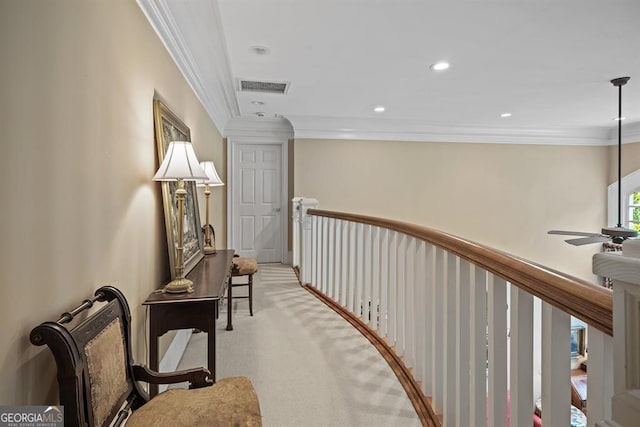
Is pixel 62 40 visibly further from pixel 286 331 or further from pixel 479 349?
pixel 286 331

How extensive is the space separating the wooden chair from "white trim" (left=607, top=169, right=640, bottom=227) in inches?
290

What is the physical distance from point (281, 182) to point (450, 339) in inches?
184

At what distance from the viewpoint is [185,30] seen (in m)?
2.27

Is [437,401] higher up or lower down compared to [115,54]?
lower down

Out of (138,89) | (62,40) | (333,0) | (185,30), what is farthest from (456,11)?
(62,40)

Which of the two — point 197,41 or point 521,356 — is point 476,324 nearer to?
point 521,356

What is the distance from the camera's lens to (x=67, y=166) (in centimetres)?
108

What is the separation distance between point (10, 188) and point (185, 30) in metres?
1.85

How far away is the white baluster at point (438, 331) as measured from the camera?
1.57 m

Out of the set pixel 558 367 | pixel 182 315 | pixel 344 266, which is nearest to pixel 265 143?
pixel 344 266

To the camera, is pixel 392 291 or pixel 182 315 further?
pixel 392 291

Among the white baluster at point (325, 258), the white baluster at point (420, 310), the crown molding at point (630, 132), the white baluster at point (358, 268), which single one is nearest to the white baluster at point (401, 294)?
the white baluster at point (420, 310)

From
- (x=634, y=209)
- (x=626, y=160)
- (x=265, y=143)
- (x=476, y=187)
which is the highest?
(x=265, y=143)

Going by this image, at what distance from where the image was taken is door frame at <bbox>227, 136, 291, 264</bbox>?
5672 mm
